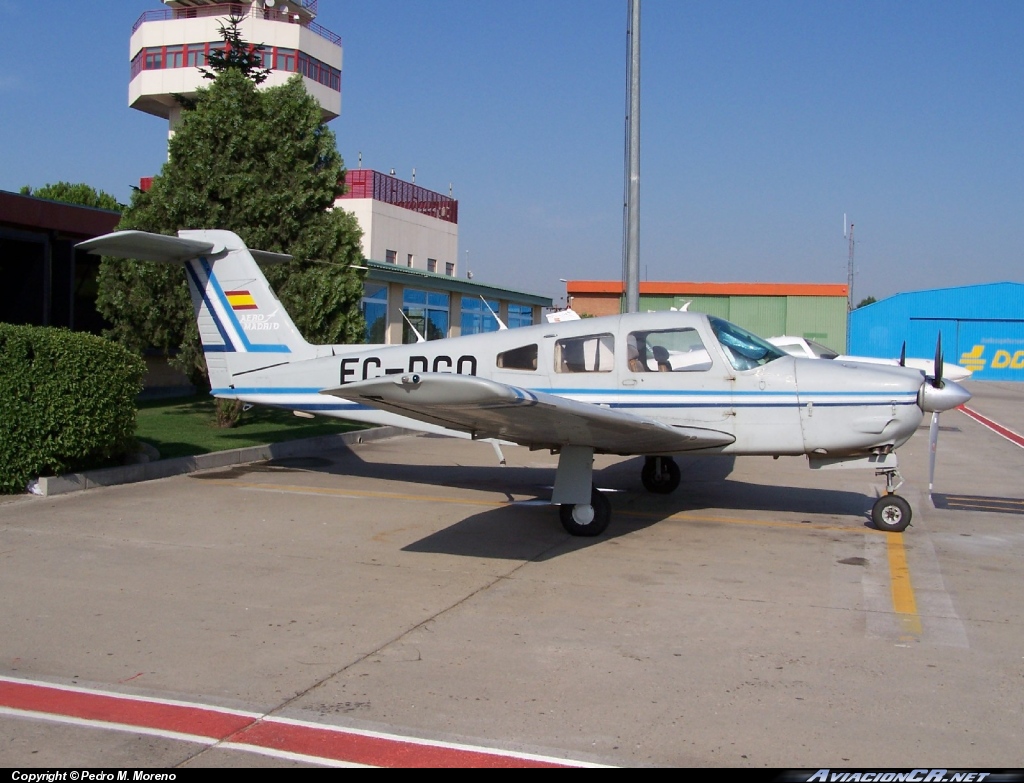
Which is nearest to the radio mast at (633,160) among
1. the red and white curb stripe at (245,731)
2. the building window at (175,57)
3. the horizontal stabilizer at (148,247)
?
the horizontal stabilizer at (148,247)

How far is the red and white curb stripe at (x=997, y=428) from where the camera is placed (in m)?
18.2

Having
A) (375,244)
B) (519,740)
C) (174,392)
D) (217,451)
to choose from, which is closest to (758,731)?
(519,740)

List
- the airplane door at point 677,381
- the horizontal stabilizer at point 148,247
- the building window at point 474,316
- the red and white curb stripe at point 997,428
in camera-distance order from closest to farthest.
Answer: the airplane door at point 677,381
the horizontal stabilizer at point 148,247
the red and white curb stripe at point 997,428
the building window at point 474,316

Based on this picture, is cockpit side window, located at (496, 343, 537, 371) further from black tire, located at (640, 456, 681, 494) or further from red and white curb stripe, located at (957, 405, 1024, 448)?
red and white curb stripe, located at (957, 405, 1024, 448)

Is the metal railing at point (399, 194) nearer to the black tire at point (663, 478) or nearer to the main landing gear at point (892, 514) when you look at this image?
the black tire at point (663, 478)

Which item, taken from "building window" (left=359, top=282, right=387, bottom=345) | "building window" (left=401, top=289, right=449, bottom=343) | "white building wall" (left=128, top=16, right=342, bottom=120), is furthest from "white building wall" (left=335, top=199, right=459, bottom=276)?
"building window" (left=359, top=282, right=387, bottom=345)

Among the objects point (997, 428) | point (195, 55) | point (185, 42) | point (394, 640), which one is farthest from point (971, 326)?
point (394, 640)

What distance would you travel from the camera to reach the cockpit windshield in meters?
8.82

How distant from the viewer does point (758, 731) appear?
13.3 feet

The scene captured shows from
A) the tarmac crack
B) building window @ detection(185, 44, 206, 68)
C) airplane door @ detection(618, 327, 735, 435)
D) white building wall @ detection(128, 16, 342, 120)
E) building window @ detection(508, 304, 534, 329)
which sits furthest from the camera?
building window @ detection(508, 304, 534, 329)

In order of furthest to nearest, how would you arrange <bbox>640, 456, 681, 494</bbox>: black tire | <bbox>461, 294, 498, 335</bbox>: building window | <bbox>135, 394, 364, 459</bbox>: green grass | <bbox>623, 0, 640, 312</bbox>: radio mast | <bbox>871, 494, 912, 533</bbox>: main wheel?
<bbox>461, 294, 498, 335</bbox>: building window, <bbox>623, 0, 640, 312</bbox>: radio mast, <bbox>135, 394, 364, 459</bbox>: green grass, <bbox>640, 456, 681, 494</bbox>: black tire, <bbox>871, 494, 912, 533</bbox>: main wheel

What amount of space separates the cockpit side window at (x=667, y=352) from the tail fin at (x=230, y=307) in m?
4.16

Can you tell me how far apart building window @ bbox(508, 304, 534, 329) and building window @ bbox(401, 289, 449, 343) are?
22.0 feet

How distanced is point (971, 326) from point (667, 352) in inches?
1804
